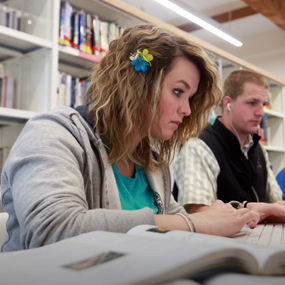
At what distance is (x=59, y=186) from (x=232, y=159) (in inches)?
54.0

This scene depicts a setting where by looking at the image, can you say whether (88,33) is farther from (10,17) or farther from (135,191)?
(135,191)

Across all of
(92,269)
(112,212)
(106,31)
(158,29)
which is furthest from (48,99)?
(92,269)

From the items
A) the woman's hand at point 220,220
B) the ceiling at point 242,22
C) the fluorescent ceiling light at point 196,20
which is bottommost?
the woman's hand at point 220,220

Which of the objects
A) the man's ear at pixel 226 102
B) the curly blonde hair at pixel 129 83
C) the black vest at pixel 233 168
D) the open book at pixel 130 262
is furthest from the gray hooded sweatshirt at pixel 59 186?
the man's ear at pixel 226 102

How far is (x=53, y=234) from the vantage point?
0.58 meters

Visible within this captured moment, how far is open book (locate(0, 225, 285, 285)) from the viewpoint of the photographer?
0.91 feet

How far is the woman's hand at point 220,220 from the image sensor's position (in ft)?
2.51

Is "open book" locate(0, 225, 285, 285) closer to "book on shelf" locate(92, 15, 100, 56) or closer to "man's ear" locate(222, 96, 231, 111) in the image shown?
"man's ear" locate(222, 96, 231, 111)

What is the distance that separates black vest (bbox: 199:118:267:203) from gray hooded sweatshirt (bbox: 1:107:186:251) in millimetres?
976

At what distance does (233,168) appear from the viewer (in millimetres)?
1809

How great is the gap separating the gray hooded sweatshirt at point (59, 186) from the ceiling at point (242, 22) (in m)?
3.42

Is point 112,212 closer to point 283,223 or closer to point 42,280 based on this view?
point 42,280

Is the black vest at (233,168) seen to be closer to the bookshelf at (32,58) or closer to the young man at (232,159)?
the young man at (232,159)

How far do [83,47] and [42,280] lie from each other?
215 cm
